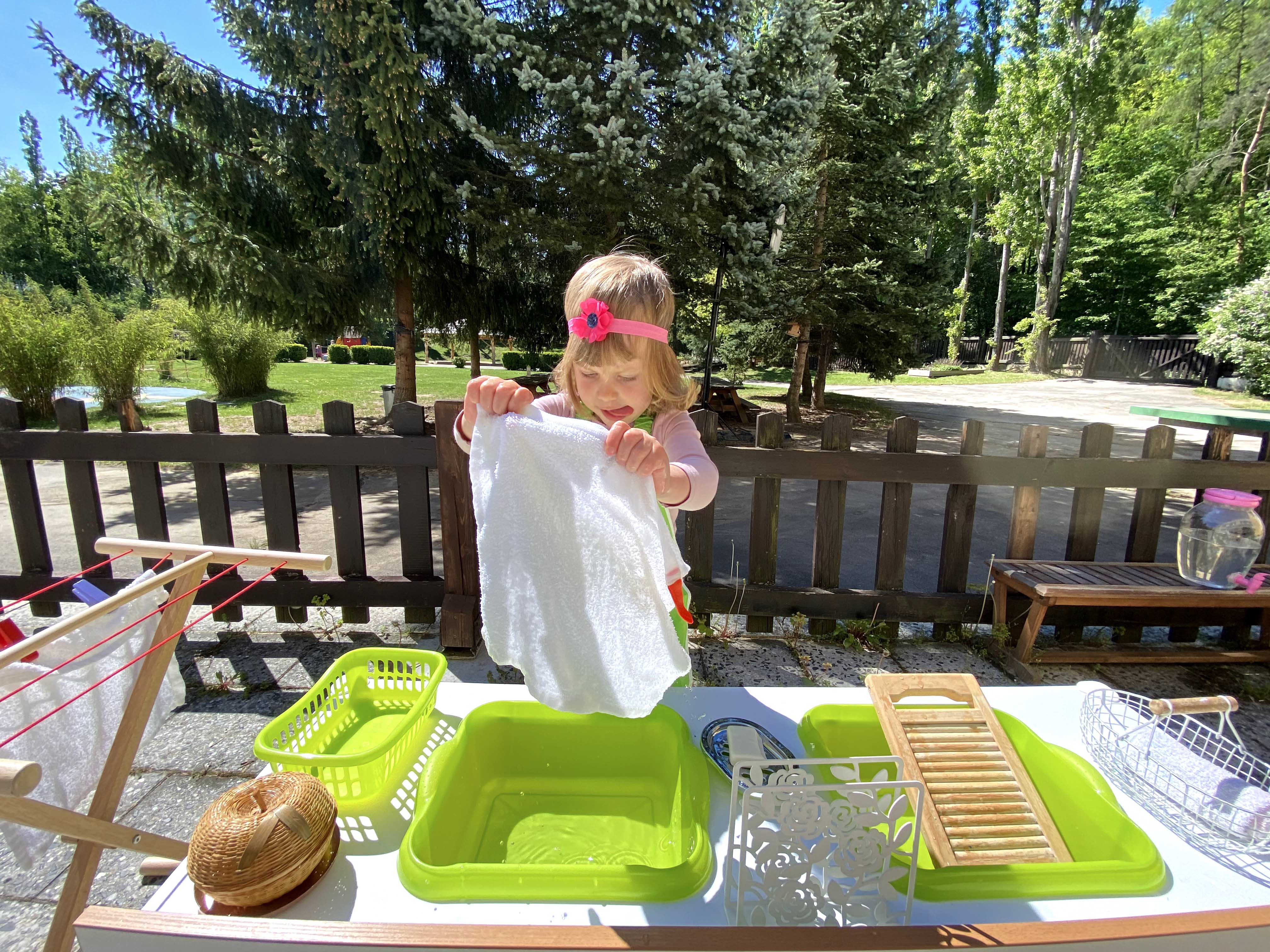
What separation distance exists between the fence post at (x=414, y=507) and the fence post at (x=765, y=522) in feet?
5.53

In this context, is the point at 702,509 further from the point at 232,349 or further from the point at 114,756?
the point at 232,349

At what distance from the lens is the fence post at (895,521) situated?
127 inches

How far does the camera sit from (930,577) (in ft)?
14.2

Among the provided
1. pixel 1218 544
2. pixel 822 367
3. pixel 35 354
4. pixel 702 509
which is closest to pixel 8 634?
pixel 702 509

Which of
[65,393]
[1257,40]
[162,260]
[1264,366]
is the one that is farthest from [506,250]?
[1257,40]

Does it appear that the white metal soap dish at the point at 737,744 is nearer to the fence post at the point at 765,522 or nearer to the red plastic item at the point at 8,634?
the fence post at the point at 765,522

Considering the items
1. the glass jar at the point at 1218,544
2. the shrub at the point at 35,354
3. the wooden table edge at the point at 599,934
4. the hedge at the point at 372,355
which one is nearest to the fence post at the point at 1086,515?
the glass jar at the point at 1218,544

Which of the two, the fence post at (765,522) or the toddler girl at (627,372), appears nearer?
the toddler girl at (627,372)

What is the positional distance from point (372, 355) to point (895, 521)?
33.3 m

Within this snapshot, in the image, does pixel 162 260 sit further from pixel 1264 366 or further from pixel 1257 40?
pixel 1257 40

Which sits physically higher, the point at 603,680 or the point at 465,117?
the point at 465,117

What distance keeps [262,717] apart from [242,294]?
6119mm

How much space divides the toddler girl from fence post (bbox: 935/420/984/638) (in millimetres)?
2219

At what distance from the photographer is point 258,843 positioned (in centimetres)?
108
